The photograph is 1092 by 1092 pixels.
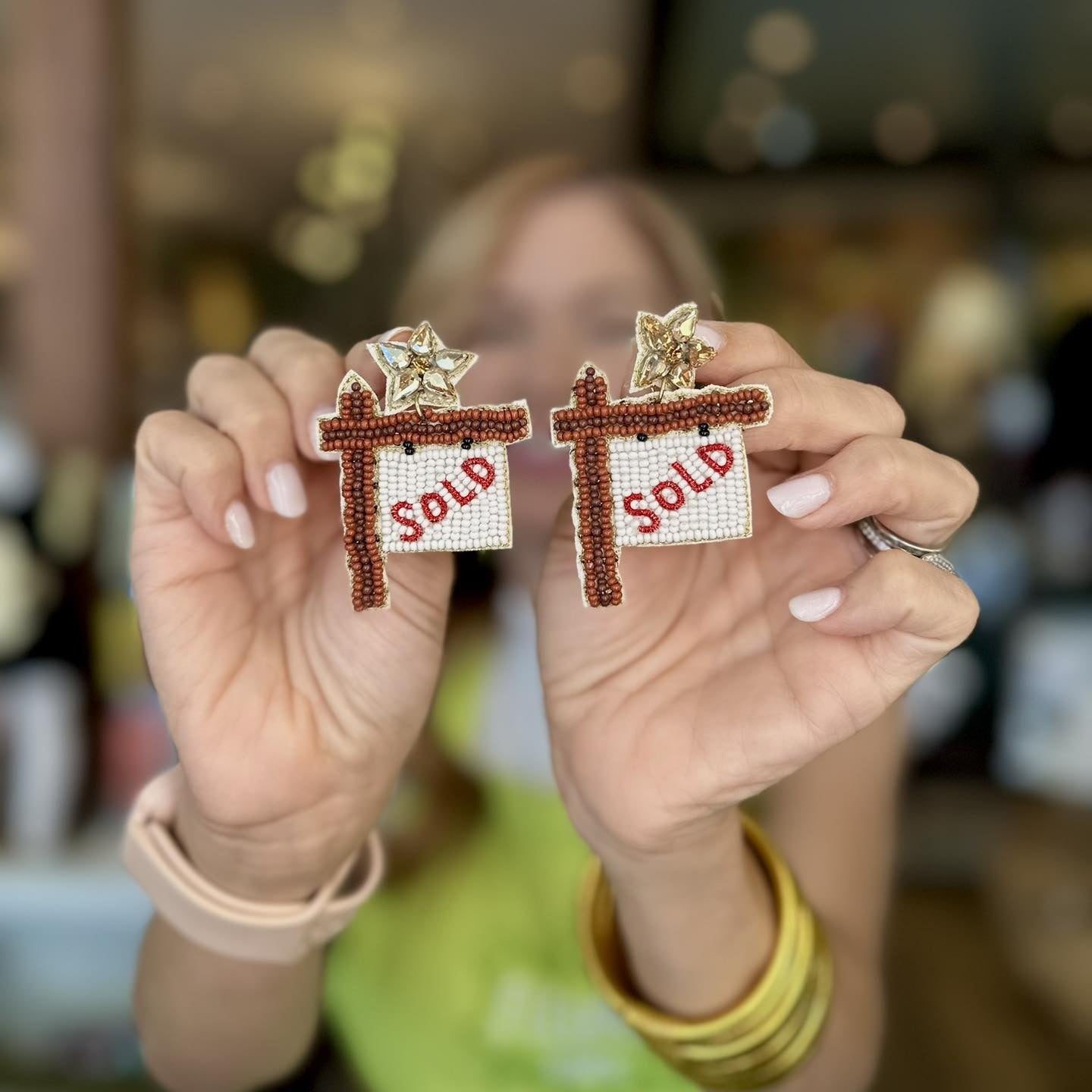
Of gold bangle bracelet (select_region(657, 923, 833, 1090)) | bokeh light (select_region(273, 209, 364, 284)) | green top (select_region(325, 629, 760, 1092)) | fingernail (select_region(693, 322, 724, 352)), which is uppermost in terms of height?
fingernail (select_region(693, 322, 724, 352))

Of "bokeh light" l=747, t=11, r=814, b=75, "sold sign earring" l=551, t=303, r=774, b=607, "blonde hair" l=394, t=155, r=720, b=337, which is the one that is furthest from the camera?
"bokeh light" l=747, t=11, r=814, b=75

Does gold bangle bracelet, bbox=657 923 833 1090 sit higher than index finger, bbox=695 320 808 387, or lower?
lower

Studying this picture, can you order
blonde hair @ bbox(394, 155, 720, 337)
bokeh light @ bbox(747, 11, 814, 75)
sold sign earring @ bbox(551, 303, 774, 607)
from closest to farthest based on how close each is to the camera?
1. sold sign earring @ bbox(551, 303, 774, 607)
2. blonde hair @ bbox(394, 155, 720, 337)
3. bokeh light @ bbox(747, 11, 814, 75)

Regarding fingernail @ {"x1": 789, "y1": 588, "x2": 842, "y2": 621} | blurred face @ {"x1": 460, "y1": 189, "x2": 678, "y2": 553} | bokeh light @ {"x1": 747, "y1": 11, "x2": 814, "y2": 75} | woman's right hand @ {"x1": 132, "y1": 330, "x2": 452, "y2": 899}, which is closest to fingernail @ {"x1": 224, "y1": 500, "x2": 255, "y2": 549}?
woman's right hand @ {"x1": 132, "y1": 330, "x2": 452, "y2": 899}

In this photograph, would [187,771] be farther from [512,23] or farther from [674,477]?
[512,23]

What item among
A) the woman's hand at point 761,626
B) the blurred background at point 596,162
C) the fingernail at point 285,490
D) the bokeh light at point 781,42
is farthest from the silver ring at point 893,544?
the bokeh light at point 781,42

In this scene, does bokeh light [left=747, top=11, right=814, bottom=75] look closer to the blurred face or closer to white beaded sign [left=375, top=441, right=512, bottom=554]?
the blurred face
